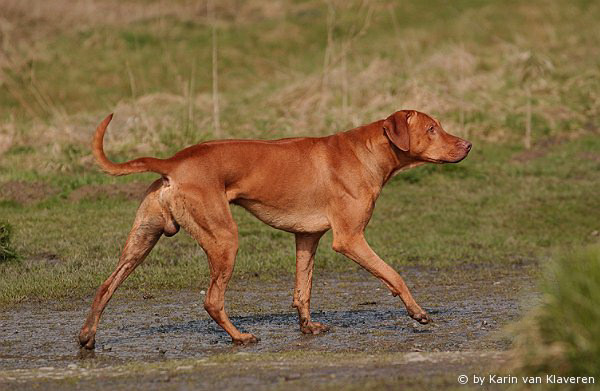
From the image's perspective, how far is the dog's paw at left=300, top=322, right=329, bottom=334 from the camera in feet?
28.6

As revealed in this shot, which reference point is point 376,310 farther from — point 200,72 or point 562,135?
point 200,72

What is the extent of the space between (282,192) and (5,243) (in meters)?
4.00

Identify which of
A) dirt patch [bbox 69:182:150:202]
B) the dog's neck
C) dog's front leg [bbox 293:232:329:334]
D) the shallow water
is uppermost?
the dog's neck

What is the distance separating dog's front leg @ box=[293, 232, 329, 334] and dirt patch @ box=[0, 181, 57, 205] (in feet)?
20.1

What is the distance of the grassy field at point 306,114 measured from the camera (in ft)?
41.0

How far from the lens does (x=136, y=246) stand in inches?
327

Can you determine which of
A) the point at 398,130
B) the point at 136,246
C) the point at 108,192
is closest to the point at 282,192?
the point at 398,130

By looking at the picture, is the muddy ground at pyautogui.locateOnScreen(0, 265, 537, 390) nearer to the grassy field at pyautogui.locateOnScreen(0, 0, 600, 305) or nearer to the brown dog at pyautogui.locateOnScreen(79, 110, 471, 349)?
the brown dog at pyautogui.locateOnScreen(79, 110, 471, 349)

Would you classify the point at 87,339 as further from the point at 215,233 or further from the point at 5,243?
the point at 5,243

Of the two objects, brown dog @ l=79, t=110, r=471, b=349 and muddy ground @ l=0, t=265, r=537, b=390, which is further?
brown dog @ l=79, t=110, r=471, b=349

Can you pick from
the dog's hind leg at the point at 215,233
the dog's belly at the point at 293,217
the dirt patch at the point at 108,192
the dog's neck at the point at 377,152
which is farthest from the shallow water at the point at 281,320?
the dirt patch at the point at 108,192

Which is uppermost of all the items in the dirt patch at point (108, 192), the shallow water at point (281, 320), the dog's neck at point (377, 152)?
the dog's neck at point (377, 152)

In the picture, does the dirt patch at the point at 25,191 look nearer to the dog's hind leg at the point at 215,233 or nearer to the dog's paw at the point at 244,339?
the dog's hind leg at the point at 215,233

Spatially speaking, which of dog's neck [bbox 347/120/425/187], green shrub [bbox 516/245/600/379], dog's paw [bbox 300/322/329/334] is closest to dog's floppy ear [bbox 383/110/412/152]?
dog's neck [bbox 347/120/425/187]
